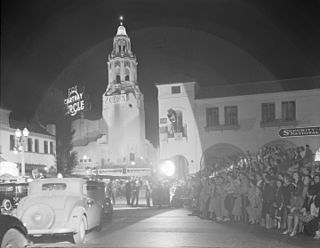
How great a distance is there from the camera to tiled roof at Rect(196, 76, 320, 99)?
3878 centimetres

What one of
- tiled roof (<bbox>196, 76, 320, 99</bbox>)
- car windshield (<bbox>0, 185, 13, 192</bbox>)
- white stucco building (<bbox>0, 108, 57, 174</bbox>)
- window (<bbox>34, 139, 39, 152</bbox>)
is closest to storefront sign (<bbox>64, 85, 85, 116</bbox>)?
white stucco building (<bbox>0, 108, 57, 174</bbox>)

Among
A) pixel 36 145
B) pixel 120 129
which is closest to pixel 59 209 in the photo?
pixel 36 145

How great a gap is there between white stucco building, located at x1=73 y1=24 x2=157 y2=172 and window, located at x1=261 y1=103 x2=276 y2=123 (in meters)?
29.1

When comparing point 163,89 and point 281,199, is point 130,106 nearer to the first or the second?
point 163,89

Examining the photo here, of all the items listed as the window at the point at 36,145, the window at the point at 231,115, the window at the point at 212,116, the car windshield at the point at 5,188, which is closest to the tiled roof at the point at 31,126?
the window at the point at 36,145

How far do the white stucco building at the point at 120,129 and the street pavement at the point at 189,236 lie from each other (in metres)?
50.3

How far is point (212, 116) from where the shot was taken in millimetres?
41531

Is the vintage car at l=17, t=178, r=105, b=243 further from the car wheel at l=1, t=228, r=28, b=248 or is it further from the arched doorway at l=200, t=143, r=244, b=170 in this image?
the arched doorway at l=200, t=143, r=244, b=170

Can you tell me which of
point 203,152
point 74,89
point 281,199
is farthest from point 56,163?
point 281,199

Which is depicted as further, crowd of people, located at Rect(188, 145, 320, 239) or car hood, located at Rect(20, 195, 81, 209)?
car hood, located at Rect(20, 195, 81, 209)

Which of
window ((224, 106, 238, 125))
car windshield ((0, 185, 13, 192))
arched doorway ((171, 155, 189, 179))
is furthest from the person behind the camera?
arched doorway ((171, 155, 189, 179))

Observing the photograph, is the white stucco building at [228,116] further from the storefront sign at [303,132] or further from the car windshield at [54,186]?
the car windshield at [54,186]

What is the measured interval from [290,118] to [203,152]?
715 centimetres

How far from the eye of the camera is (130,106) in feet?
231
